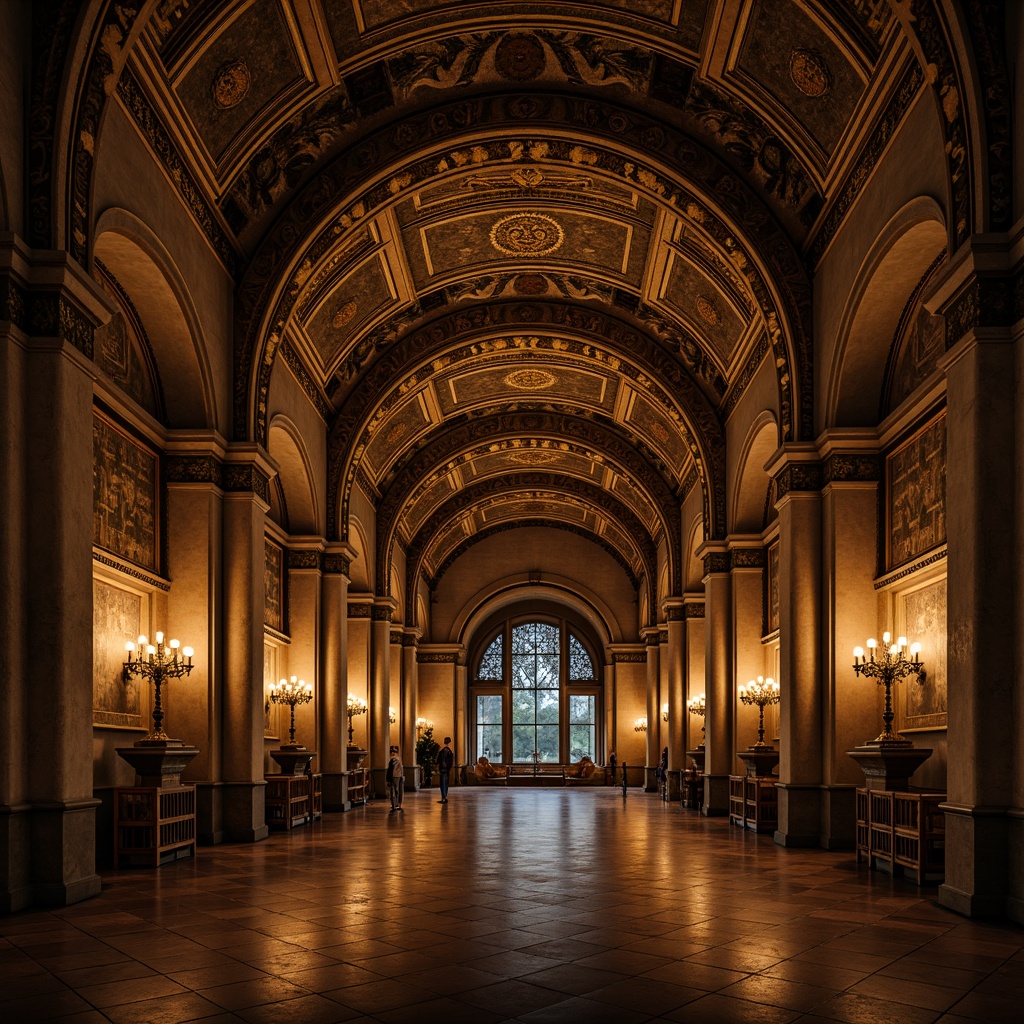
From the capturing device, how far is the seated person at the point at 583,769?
1668 inches

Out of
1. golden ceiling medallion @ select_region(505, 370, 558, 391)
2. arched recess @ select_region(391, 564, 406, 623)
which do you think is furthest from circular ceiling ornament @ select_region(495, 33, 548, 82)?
arched recess @ select_region(391, 564, 406, 623)

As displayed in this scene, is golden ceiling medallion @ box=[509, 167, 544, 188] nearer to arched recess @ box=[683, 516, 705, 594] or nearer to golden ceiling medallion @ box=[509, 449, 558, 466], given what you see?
arched recess @ box=[683, 516, 705, 594]

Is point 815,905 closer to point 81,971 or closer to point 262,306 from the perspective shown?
point 81,971

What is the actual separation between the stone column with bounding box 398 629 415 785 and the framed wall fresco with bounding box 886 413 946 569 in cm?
2123

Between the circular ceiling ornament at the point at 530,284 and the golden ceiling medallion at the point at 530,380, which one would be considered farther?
the golden ceiling medallion at the point at 530,380

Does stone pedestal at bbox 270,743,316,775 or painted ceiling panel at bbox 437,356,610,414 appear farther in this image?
painted ceiling panel at bbox 437,356,610,414

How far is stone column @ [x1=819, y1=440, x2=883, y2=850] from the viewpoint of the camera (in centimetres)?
1391

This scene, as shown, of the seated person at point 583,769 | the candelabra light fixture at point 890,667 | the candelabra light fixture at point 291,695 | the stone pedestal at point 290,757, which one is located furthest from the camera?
the seated person at point 583,769

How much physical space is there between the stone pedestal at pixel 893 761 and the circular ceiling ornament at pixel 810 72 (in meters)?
7.22

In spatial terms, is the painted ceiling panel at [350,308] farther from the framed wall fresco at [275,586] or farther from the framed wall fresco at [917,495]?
the framed wall fresco at [917,495]

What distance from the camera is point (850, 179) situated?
13266 millimetres

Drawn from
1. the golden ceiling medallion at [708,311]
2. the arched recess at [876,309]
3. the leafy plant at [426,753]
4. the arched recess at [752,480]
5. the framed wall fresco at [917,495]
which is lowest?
the leafy plant at [426,753]

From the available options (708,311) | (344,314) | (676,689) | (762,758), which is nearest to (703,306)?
(708,311)

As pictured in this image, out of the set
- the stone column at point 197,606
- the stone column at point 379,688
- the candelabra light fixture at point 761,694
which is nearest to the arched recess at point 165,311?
the stone column at point 197,606
